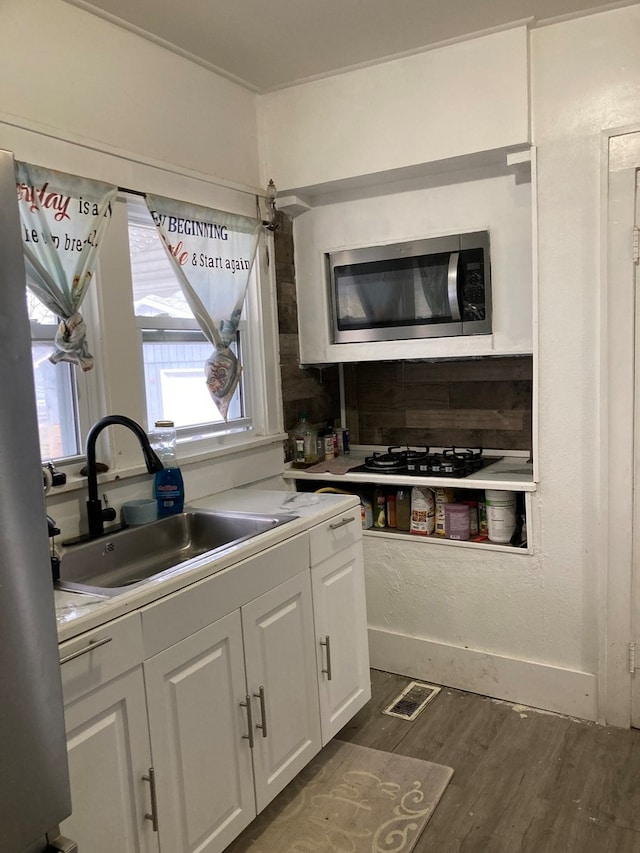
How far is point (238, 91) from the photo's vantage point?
9.21 feet

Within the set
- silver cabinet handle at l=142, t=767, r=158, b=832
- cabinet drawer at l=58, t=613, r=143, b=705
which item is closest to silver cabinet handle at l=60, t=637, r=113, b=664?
cabinet drawer at l=58, t=613, r=143, b=705

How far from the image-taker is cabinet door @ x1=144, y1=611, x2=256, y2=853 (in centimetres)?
167

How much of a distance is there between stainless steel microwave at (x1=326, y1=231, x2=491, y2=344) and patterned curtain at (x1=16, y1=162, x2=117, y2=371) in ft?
3.81

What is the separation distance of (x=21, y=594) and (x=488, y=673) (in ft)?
7.36

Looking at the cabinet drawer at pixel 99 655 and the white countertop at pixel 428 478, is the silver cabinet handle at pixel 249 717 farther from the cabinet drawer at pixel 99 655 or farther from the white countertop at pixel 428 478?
the white countertop at pixel 428 478

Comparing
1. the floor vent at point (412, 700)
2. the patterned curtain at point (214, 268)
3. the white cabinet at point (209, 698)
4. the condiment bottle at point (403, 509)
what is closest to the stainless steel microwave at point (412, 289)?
the patterned curtain at point (214, 268)

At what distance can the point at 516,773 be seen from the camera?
7.54 ft

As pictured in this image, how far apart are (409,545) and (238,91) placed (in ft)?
6.51

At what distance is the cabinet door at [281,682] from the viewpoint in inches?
78.3

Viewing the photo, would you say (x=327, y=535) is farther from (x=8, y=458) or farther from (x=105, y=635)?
(x=8, y=458)

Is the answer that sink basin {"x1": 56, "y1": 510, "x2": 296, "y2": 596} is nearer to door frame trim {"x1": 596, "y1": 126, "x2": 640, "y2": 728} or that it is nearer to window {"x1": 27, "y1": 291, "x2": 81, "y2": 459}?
window {"x1": 27, "y1": 291, "x2": 81, "y2": 459}

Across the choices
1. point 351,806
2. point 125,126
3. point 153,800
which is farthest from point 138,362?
point 351,806

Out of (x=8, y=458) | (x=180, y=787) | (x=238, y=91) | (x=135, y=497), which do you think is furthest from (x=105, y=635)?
(x=238, y=91)

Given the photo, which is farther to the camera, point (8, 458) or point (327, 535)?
point (327, 535)
